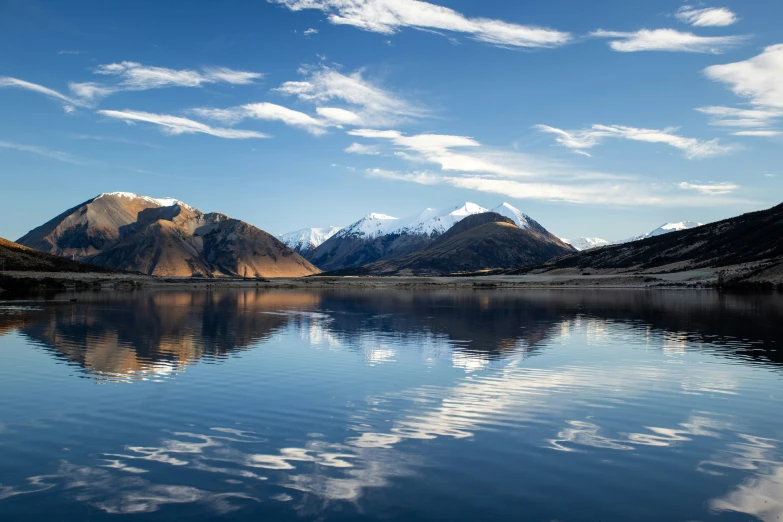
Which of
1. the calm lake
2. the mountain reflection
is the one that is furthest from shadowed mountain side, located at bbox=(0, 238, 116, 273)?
the calm lake

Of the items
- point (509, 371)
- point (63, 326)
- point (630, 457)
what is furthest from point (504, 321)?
point (630, 457)

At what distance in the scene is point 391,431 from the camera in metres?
20.1

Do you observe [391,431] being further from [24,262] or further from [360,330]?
[24,262]

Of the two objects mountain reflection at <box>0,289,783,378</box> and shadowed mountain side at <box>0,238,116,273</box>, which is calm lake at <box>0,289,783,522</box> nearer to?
mountain reflection at <box>0,289,783,378</box>

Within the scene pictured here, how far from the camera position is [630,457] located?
17391mm

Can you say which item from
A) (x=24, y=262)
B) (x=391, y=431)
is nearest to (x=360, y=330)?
(x=391, y=431)

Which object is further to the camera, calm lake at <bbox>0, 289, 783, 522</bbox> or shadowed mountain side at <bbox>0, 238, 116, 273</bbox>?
shadowed mountain side at <bbox>0, 238, 116, 273</bbox>

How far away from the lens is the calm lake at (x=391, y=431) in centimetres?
1409

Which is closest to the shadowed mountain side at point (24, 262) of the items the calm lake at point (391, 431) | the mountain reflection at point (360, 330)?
the mountain reflection at point (360, 330)

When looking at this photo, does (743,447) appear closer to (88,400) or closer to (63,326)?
(88,400)

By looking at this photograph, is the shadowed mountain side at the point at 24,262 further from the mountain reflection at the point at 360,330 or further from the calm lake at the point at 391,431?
the calm lake at the point at 391,431

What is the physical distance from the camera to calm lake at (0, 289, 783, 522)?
14094 millimetres

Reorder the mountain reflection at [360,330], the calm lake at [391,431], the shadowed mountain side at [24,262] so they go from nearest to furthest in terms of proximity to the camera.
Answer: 1. the calm lake at [391,431]
2. the mountain reflection at [360,330]
3. the shadowed mountain side at [24,262]

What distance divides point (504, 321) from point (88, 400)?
151 ft
